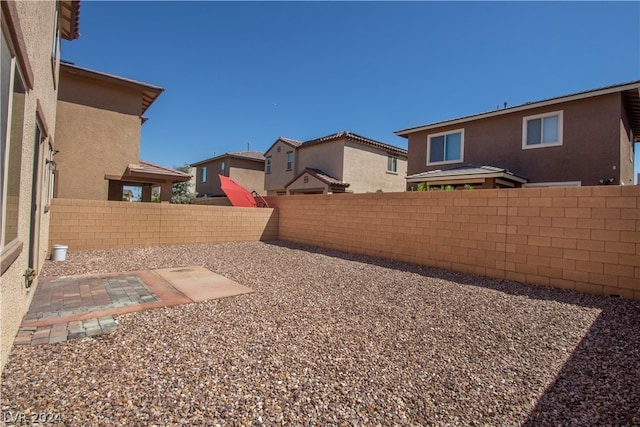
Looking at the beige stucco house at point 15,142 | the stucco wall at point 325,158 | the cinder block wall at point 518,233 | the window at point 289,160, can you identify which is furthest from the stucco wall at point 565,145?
the beige stucco house at point 15,142

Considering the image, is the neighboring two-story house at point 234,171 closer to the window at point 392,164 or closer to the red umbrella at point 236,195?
the window at point 392,164

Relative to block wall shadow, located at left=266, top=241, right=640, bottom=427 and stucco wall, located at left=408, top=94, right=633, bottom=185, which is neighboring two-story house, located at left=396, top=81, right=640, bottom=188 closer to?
stucco wall, located at left=408, top=94, right=633, bottom=185

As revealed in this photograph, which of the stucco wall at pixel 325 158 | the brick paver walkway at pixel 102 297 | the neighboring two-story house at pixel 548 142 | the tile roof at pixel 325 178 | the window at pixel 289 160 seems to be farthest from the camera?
the window at pixel 289 160

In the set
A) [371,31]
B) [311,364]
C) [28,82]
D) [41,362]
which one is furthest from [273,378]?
[371,31]

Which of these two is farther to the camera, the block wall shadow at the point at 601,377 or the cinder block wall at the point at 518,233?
the cinder block wall at the point at 518,233

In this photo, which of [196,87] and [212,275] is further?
[196,87]

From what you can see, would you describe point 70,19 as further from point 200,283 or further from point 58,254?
point 200,283

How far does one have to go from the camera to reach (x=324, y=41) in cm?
1291

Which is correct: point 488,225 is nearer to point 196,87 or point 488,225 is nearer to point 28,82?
point 28,82

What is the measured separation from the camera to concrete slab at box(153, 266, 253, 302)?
5.36 metres

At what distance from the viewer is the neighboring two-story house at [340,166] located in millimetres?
20688

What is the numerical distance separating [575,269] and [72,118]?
16856 millimetres

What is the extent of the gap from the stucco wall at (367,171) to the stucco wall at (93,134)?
12.4 metres

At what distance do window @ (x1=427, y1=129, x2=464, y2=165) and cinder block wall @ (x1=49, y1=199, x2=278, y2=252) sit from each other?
8.84 meters
